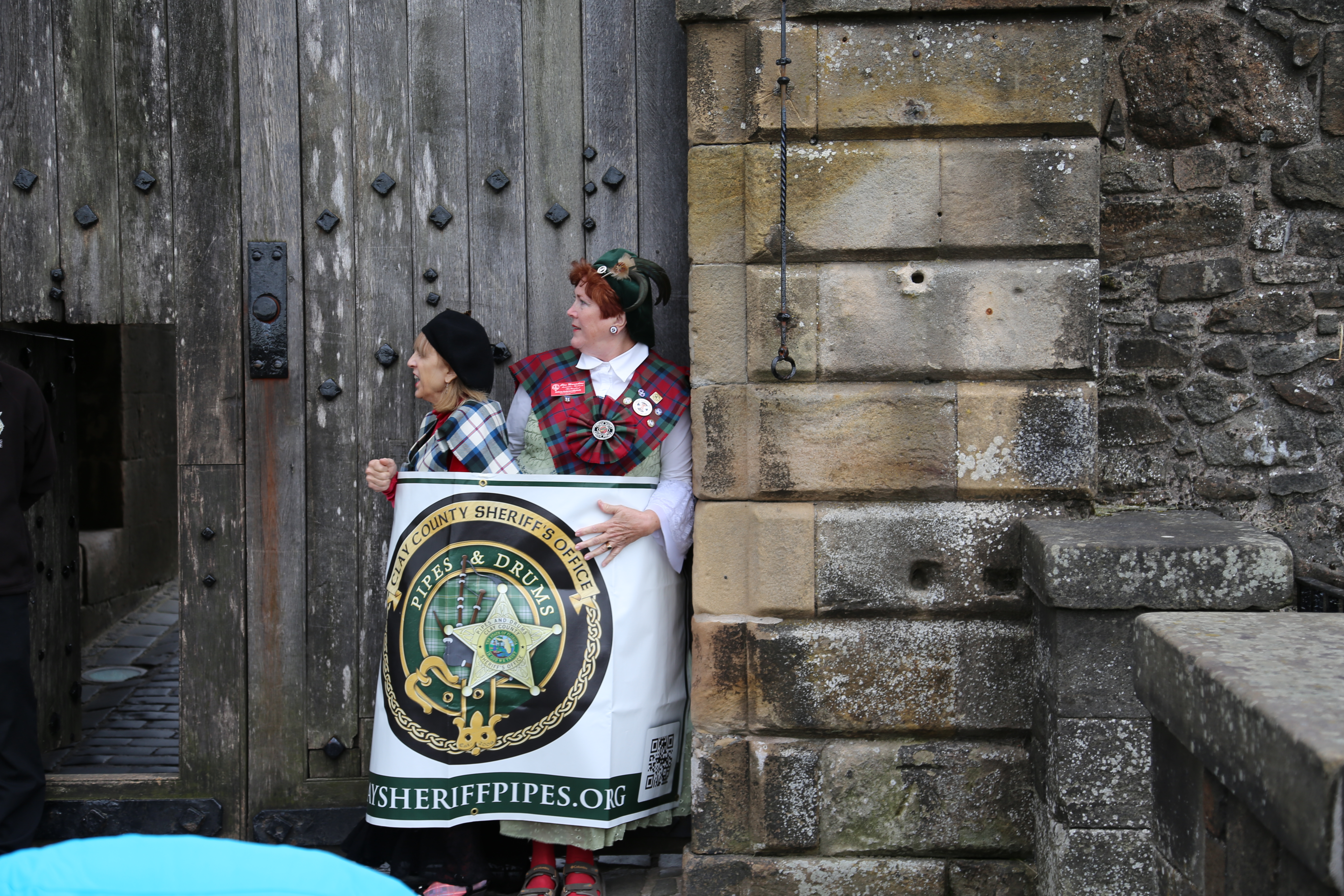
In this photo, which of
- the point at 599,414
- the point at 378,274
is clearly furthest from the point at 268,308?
the point at 599,414

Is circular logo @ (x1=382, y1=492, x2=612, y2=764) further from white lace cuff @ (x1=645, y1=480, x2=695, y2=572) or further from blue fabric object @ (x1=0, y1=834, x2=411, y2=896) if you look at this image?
blue fabric object @ (x1=0, y1=834, x2=411, y2=896)

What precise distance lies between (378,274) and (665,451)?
1.09 meters

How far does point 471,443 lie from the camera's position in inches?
116

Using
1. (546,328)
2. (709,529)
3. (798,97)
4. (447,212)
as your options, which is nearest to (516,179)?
(447,212)

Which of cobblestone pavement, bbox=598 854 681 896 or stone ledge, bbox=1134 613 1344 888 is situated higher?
stone ledge, bbox=1134 613 1344 888

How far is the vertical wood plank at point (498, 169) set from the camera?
3.23 metres

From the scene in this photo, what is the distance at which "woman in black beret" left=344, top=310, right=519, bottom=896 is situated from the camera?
2.93 m

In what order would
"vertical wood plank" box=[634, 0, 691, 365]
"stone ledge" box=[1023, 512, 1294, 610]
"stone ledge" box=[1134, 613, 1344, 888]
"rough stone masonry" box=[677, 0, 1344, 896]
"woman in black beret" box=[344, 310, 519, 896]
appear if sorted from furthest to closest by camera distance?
"vertical wood plank" box=[634, 0, 691, 365]
"woman in black beret" box=[344, 310, 519, 896]
"rough stone masonry" box=[677, 0, 1344, 896]
"stone ledge" box=[1023, 512, 1294, 610]
"stone ledge" box=[1134, 613, 1344, 888]

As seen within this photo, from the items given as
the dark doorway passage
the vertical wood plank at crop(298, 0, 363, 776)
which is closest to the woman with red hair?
the vertical wood plank at crop(298, 0, 363, 776)

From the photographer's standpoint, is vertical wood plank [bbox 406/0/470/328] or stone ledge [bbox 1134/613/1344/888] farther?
vertical wood plank [bbox 406/0/470/328]

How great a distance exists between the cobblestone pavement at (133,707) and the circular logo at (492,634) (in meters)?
1.16

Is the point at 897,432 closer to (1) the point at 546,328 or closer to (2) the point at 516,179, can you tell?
(1) the point at 546,328

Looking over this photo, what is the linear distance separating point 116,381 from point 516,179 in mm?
4918

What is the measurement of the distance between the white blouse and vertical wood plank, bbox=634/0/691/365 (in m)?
0.27
